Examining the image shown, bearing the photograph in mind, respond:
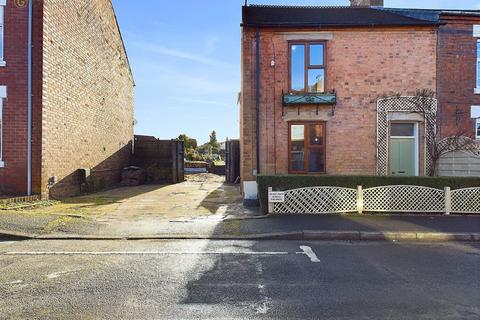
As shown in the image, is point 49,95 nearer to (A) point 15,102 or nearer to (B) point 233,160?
(A) point 15,102

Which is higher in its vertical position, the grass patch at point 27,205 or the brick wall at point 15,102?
the brick wall at point 15,102

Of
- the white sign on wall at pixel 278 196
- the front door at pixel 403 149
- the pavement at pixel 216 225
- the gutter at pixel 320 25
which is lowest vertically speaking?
the pavement at pixel 216 225

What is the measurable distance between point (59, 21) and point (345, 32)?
1012 cm

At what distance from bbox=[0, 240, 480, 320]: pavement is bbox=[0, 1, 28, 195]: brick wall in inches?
203

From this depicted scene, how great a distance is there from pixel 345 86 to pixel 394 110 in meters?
1.95

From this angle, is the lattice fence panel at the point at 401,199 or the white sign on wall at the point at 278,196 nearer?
the white sign on wall at the point at 278,196

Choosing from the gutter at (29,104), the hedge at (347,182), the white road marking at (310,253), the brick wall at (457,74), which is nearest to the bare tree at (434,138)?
the brick wall at (457,74)

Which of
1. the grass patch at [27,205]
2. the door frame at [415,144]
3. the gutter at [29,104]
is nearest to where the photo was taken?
the grass patch at [27,205]

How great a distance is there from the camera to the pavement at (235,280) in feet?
14.0

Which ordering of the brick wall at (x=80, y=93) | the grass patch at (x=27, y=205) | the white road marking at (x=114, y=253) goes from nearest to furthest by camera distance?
the white road marking at (x=114, y=253) < the grass patch at (x=27, y=205) < the brick wall at (x=80, y=93)

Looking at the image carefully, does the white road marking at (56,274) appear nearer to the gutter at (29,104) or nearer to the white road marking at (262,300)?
the white road marking at (262,300)

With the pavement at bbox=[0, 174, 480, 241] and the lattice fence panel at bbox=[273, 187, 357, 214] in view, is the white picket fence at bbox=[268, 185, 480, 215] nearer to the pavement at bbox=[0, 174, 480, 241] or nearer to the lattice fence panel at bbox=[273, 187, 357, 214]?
the lattice fence panel at bbox=[273, 187, 357, 214]

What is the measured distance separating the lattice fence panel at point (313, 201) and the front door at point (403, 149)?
13.2ft

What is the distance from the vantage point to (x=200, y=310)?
425cm
